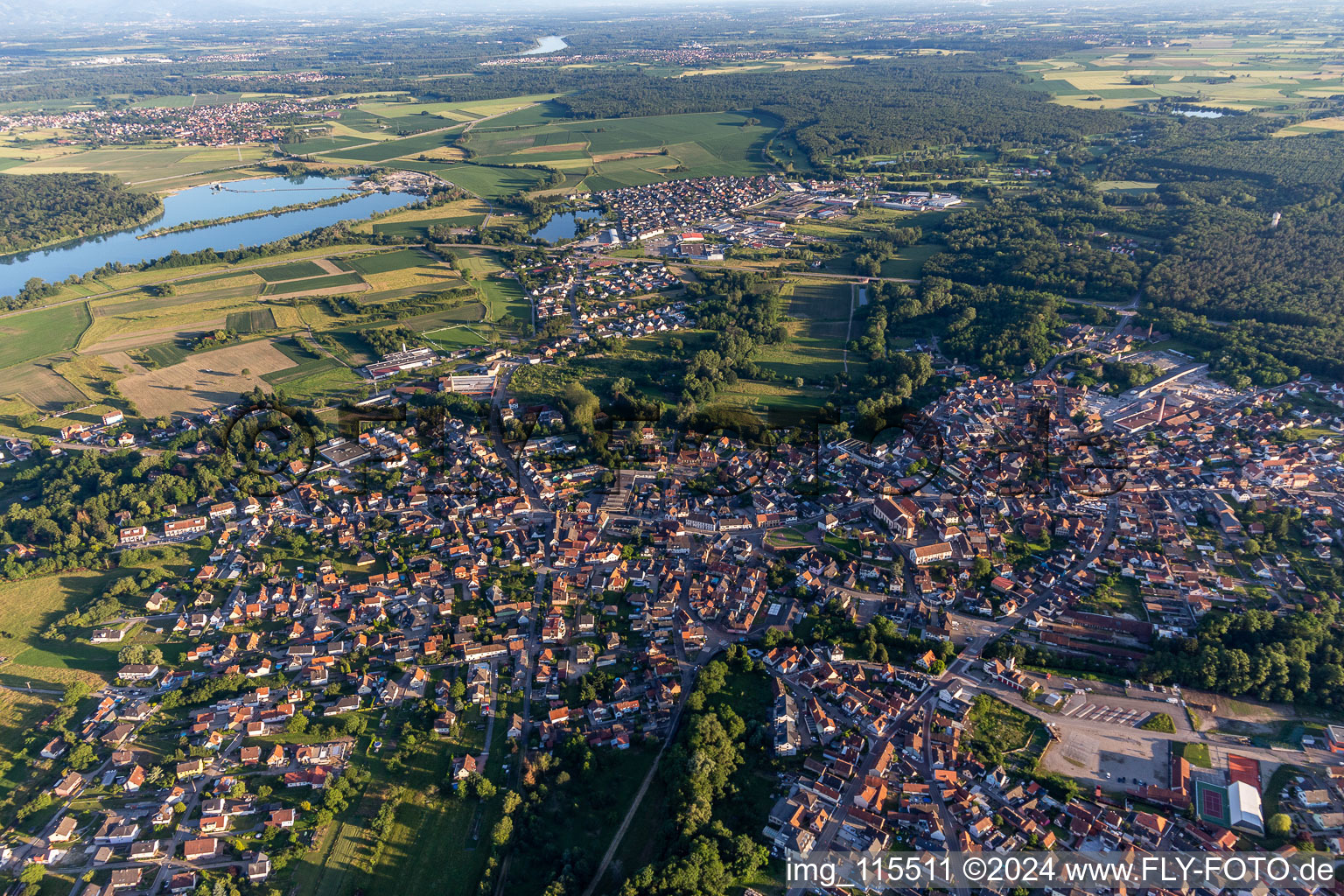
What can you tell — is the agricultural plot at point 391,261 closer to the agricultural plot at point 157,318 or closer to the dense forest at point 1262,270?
the agricultural plot at point 157,318

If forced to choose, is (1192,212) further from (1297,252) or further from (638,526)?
(638,526)

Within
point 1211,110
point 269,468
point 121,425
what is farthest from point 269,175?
point 1211,110

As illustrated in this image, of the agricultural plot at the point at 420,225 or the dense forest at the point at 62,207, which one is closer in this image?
the dense forest at the point at 62,207

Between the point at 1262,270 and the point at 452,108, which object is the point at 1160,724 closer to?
the point at 1262,270

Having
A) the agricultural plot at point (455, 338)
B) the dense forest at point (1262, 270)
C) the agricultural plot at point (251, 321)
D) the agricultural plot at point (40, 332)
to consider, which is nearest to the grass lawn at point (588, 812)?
the agricultural plot at point (455, 338)

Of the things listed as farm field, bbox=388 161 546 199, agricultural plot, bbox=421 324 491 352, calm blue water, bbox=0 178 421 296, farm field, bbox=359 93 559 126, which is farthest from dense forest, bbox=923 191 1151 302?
farm field, bbox=359 93 559 126

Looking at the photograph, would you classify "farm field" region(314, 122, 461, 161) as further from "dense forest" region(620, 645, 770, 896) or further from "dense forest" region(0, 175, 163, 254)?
"dense forest" region(620, 645, 770, 896)

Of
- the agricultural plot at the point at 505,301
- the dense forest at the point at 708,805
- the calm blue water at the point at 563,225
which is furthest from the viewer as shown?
the calm blue water at the point at 563,225
